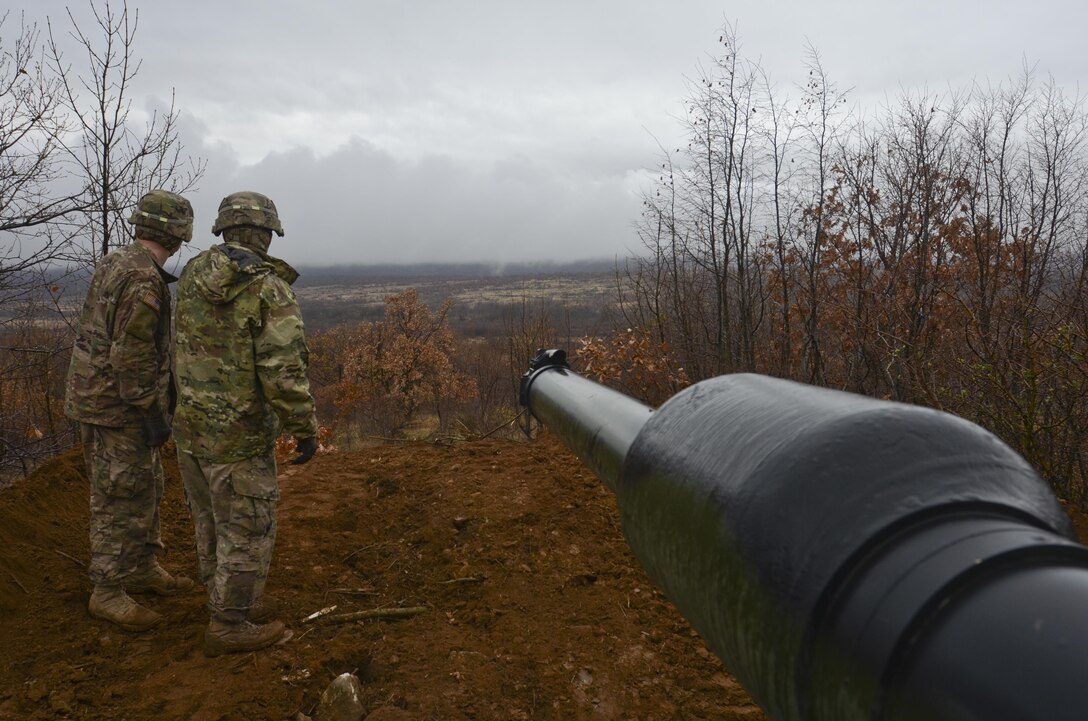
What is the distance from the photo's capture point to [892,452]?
2.71ft

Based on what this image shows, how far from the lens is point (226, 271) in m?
3.61

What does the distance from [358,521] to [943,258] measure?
9043 millimetres

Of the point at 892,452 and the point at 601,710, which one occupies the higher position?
the point at 892,452

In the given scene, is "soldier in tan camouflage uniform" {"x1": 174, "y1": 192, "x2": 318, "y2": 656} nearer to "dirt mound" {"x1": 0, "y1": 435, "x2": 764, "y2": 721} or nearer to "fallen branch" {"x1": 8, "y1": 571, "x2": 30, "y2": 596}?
"dirt mound" {"x1": 0, "y1": 435, "x2": 764, "y2": 721}

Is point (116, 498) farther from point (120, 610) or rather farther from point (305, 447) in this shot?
point (305, 447)

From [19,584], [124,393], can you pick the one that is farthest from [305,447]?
[19,584]

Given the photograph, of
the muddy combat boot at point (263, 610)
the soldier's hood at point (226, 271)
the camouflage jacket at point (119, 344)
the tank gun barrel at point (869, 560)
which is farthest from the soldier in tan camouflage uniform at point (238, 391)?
the tank gun barrel at point (869, 560)

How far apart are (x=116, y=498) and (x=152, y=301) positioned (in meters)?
1.23

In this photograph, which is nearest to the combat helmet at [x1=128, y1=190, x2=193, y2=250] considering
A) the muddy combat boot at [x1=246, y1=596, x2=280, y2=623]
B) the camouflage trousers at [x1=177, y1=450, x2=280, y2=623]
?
the camouflage trousers at [x1=177, y1=450, x2=280, y2=623]

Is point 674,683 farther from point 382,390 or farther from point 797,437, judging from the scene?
point 382,390

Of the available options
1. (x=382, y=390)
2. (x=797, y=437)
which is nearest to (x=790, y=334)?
(x=797, y=437)

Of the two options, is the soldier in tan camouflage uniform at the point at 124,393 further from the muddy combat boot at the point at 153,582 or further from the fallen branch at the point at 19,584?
the fallen branch at the point at 19,584

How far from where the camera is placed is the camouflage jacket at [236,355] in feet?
12.1

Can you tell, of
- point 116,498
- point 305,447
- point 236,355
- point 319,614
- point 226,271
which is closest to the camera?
point 226,271
